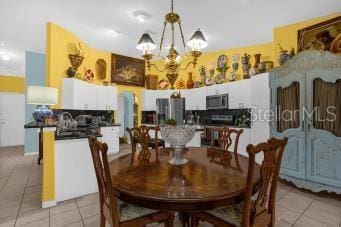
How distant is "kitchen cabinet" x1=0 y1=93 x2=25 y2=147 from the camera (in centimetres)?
717

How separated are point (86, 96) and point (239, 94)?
352 centimetres

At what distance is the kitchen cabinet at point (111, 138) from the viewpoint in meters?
5.42

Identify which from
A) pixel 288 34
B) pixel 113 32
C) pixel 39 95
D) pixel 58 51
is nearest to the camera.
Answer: pixel 39 95

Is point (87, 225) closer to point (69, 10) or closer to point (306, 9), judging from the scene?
point (69, 10)

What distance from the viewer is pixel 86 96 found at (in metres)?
4.90

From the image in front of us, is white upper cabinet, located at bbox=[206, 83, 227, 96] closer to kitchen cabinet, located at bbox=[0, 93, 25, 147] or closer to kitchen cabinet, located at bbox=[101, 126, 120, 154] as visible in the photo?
kitchen cabinet, located at bbox=[101, 126, 120, 154]

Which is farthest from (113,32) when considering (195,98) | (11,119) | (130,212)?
(11,119)

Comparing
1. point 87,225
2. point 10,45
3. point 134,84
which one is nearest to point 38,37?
point 10,45

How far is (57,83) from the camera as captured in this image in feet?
13.9

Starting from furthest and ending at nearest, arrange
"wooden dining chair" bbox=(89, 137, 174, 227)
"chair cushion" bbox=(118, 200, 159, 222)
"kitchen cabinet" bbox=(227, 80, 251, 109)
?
"kitchen cabinet" bbox=(227, 80, 251, 109) < "chair cushion" bbox=(118, 200, 159, 222) < "wooden dining chair" bbox=(89, 137, 174, 227)

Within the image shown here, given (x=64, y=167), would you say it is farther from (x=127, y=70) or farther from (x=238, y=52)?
(x=238, y=52)

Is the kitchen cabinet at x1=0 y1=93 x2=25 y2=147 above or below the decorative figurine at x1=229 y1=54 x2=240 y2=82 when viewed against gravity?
below

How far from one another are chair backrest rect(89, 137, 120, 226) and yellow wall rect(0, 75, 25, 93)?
7889 mm

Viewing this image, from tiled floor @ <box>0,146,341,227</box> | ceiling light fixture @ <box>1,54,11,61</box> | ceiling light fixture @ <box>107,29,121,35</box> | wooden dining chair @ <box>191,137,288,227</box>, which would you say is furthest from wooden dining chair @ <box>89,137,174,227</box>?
ceiling light fixture @ <box>1,54,11,61</box>
